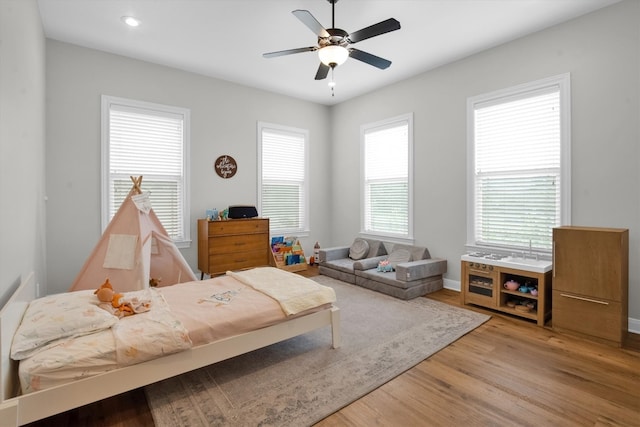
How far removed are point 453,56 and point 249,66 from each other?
2.81 metres

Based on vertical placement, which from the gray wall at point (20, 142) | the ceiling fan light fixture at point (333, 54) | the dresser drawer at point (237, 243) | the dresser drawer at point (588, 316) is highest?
the ceiling fan light fixture at point (333, 54)

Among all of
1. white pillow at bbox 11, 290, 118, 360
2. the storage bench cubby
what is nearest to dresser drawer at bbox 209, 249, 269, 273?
white pillow at bbox 11, 290, 118, 360

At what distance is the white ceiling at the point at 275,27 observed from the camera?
10.4ft

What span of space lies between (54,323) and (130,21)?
3.13m

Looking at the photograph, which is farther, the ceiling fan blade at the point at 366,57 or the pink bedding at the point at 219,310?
the ceiling fan blade at the point at 366,57

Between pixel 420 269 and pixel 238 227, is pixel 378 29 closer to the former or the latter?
pixel 420 269

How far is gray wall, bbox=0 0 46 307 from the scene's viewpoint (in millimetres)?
1970

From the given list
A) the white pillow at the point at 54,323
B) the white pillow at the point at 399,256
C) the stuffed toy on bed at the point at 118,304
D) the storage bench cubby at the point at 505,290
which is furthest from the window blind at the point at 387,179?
the white pillow at the point at 54,323

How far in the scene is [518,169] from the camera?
388 cm

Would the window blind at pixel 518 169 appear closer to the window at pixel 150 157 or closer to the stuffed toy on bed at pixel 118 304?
the stuffed toy on bed at pixel 118 304

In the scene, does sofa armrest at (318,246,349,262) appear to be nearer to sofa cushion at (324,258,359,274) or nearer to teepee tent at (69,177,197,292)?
sofa cushion at (324,258,359,274)

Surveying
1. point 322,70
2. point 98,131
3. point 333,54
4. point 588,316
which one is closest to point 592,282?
point 588,316

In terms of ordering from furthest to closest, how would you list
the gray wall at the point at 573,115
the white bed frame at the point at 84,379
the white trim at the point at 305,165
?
the white trim at the point at 305,165 < the gray wall at the point at 573,115 < the white bed frame at the point at 84,379

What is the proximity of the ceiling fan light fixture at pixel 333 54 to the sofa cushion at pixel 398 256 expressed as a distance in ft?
9.88
